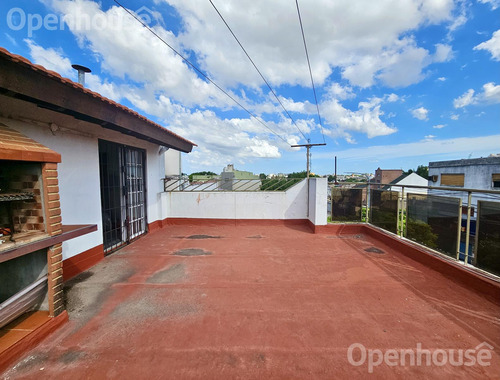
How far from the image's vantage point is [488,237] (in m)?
2.85

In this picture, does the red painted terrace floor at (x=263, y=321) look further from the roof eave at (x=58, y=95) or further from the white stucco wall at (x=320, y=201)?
the roof eave at (x=58, y=95)

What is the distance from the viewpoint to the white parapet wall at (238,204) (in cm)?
722

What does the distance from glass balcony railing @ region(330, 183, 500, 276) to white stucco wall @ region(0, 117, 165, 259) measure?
6.05m

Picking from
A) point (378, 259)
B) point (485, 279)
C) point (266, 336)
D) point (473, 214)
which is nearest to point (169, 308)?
point (266, 336)

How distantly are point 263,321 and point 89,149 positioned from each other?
439 centimetres

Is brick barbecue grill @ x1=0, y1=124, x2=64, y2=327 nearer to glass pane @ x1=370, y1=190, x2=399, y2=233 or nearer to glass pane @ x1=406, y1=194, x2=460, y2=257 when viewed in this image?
glass pane @ x1=406, y1=194, x2=460, y2=257

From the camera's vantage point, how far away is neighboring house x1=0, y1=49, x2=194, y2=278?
2621mm

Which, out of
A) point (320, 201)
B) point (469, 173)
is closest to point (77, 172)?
point (320, 201)

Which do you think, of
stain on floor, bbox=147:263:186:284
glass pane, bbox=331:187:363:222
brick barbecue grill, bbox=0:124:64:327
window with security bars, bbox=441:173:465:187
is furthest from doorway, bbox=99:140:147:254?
window with security bars, bbox=441:173:465:187

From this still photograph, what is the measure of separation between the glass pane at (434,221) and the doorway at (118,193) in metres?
6.60

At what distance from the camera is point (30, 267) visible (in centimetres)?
227

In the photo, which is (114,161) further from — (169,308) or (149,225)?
(169,308)

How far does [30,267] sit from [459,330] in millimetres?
4663

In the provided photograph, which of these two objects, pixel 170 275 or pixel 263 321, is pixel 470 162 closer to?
pixel 263 321
